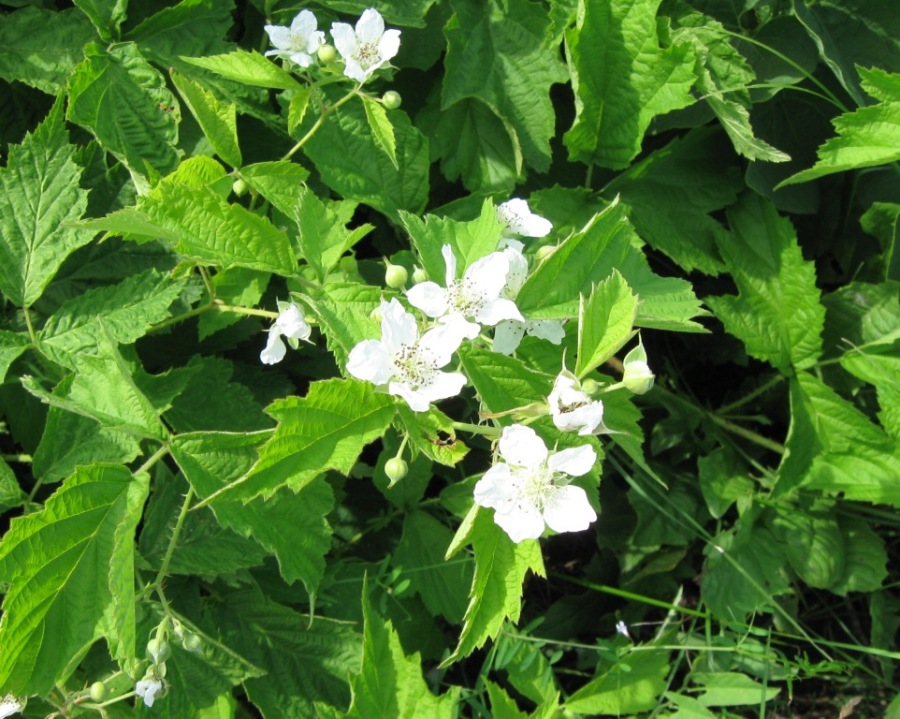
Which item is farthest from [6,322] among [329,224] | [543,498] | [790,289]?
[790,289]

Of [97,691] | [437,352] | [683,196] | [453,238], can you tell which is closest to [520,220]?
[453,238]

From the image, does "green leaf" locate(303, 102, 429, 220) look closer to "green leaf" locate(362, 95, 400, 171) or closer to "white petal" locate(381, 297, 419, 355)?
"green leaf" locate(362, 95, 400, 171)

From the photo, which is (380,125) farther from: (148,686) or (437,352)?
(148,686)

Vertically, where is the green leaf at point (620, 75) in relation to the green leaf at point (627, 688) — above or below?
above

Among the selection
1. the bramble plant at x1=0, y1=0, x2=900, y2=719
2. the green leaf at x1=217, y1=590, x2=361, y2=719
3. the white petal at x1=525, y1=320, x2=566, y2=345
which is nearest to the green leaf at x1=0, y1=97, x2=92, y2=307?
the bramble plant at x1=0, y1=0, x2=900, y2=719

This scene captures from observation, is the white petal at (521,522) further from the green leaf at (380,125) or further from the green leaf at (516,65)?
the green leaf at (516,65)

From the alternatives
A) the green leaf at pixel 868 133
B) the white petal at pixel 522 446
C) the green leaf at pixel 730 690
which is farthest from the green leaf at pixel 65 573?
the green leaf at pixel 868 133
